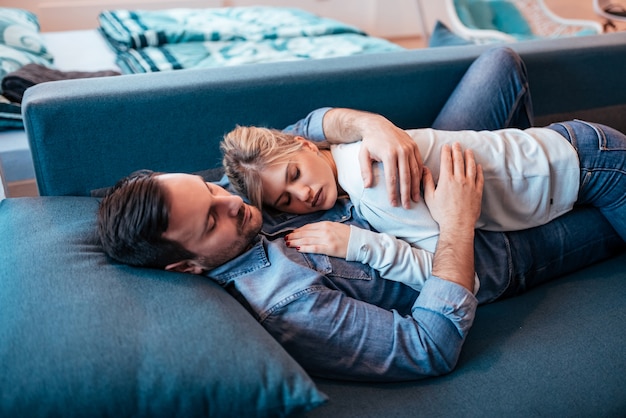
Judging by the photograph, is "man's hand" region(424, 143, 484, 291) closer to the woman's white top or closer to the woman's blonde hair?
the woman's white top

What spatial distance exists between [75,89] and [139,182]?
42cm

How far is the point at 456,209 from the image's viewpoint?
1.13 meters

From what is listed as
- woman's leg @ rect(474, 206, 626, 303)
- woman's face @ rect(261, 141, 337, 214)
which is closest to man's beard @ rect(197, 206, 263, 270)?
woman's face @ rect(261, 141, 337, 214)

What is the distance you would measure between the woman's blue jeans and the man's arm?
24 cm

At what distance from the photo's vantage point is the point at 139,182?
1.03 meters

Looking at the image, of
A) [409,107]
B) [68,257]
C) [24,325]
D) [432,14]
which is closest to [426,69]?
[409,107]

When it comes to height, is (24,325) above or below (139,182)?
below

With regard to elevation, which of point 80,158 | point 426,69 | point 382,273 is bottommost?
point 382,273

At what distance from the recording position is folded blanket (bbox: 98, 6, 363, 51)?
2562mm

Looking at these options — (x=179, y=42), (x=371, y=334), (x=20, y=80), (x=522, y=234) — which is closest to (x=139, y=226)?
(x=371, y=334)

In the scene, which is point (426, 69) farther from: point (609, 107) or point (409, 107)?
point (609, 107)

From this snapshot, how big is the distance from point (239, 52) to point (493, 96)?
4.47ft

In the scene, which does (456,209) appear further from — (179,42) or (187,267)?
(179,42)

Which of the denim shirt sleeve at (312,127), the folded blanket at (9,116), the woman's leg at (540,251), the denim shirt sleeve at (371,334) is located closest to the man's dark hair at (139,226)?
the denim shirt sleeve at (371,334)
